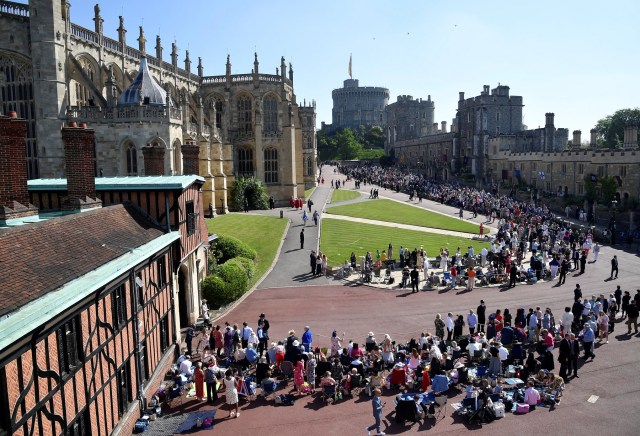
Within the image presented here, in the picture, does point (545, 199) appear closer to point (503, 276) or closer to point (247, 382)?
point (503, 276)

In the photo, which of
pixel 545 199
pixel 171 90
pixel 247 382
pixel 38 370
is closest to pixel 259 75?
pixel 171 90

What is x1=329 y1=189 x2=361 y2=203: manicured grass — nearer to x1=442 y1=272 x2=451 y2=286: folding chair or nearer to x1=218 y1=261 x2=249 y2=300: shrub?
x1=442 y1=272 x2=451 y2=286: folding chair

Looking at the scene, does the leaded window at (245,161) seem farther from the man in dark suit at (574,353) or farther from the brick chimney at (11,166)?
the brick chimney at (11,166)

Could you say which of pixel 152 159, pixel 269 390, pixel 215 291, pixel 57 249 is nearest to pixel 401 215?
pixel 215 291

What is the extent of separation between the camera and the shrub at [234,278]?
880 inches

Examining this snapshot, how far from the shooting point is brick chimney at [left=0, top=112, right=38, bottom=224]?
424 inches

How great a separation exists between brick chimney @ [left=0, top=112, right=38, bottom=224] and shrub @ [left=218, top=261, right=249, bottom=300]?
11442 mm

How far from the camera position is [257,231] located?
3581 cm

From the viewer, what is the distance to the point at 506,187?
6575 cm

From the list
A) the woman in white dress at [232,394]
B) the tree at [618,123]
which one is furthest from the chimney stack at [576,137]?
the woman in white dress at [232,394]

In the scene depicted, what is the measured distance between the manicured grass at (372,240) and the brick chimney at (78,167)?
15949 millimetres

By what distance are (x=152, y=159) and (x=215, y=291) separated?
596 cm

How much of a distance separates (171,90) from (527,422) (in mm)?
44698

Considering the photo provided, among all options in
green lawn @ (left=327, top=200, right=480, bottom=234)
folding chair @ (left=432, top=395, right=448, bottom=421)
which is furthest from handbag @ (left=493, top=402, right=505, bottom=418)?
green lawn @ (left=327, top=200, right=480, bottom=234)
